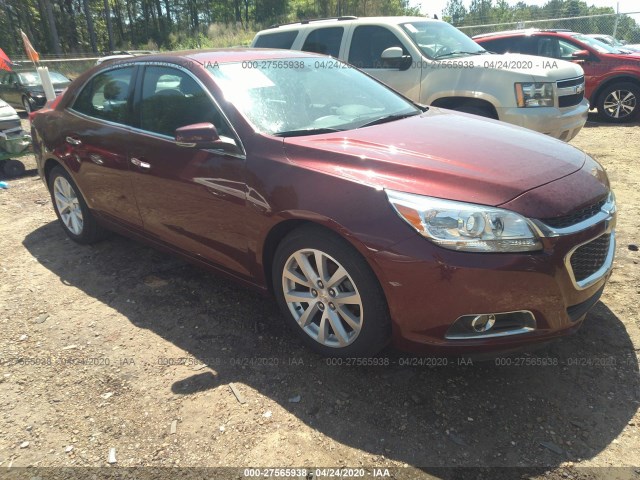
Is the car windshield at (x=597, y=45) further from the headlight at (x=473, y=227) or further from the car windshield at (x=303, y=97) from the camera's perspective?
the headlight at (x=473, y=227)

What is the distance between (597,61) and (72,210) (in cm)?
981

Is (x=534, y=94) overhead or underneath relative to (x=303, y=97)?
underneath

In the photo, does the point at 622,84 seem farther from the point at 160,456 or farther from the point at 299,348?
the point at 160,456

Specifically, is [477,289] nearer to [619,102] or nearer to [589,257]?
[589,257]

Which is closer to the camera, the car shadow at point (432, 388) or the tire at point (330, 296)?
the car shadow at point (432, 388)

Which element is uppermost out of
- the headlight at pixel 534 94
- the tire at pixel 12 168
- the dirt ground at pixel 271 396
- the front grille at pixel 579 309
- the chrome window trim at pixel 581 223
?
the headlight at pixel 534 94

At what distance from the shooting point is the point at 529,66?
231 inches

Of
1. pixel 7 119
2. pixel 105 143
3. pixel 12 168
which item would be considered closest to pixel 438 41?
pixel 105 143

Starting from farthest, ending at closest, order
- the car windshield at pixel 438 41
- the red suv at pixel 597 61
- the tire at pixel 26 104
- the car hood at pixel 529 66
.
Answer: the tire at pixel 26 104, the red suv at pixel 597 61, the car windshield at pixel 438 41, the car hood at pixel 529 66

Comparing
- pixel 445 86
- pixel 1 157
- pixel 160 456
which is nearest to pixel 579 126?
pixel 445 86

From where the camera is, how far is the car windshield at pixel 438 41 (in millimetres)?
6320

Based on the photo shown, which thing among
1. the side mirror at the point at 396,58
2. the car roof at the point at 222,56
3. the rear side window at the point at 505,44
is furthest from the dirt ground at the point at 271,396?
the rear side window at the point at 505,44

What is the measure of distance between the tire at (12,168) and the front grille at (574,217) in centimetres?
767

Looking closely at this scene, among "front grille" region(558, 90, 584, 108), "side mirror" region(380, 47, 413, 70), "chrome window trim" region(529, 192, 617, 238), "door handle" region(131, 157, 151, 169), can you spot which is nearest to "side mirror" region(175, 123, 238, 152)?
"door handle" region(131, 157, 151, 169)
